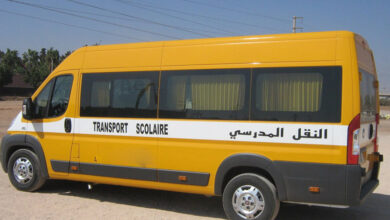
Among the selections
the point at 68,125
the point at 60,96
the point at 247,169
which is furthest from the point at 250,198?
the point at 60,96

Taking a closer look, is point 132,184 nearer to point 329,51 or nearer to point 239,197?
point 239,197

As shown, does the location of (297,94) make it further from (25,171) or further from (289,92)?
(25,171)

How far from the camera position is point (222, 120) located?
5.91 metres

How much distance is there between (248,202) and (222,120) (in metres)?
1.18

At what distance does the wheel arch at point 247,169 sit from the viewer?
18.1ft

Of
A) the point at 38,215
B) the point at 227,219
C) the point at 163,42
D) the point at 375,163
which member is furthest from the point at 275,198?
the point at 38,215

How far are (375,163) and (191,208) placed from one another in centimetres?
297

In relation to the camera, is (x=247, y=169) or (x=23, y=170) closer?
(x=247, y=169)

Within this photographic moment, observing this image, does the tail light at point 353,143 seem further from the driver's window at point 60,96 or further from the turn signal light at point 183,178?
the driver's window at point 60,96

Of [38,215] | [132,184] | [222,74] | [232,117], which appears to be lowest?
[38,215]

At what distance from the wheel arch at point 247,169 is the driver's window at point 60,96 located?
3086 millimetres

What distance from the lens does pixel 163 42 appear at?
6566mm

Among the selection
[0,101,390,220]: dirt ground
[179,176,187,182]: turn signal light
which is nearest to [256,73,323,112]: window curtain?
[179,176,187,182]: turn signal light

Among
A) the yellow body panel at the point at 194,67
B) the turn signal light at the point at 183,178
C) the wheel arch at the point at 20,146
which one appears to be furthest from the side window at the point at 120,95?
the wheel arch at the point at 20,146
